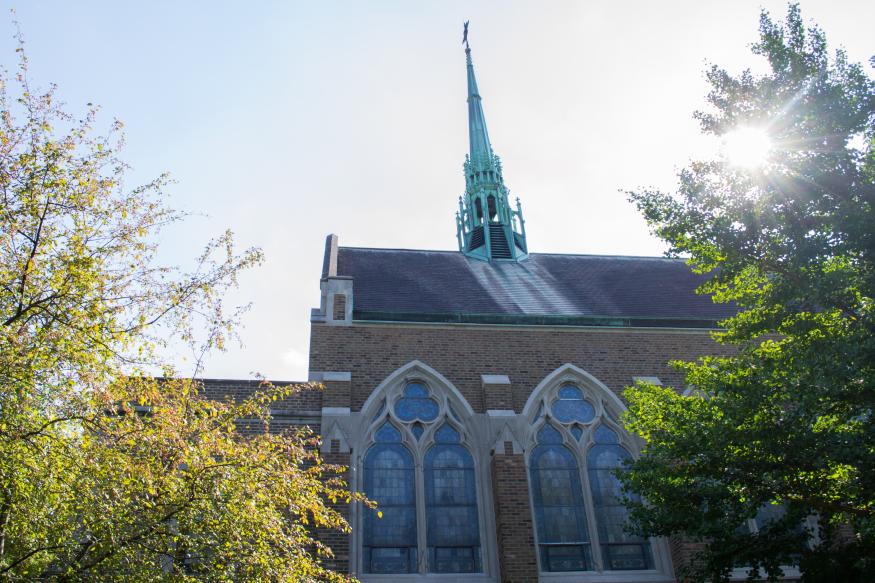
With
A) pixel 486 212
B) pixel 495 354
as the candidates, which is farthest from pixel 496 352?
pixel 486 212

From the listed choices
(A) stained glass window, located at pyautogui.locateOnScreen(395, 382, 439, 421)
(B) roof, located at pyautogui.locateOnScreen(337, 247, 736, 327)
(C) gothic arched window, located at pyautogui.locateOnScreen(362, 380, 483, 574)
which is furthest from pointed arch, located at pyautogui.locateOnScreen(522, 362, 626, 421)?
(A) stained glass window, located at pyautogui.locateOnScreen(395, 382, 439, 421)

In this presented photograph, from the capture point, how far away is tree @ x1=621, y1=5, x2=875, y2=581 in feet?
26.0

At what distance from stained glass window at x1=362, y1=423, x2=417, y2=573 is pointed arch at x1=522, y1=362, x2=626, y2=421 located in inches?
96.9

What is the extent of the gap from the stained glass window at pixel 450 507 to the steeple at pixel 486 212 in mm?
8311

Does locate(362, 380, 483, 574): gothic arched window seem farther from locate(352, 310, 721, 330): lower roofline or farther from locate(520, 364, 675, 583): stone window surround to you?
locate(352, 310, 721, 330): lower roofline

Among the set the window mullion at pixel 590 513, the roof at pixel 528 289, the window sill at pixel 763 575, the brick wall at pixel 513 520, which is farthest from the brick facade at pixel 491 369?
the window mullion at pixel 590 513

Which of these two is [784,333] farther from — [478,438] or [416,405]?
[416,405]

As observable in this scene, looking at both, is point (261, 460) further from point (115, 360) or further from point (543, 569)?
point (543, 569)

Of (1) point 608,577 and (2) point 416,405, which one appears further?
(2) point 416,405

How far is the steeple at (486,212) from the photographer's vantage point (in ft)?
68.9

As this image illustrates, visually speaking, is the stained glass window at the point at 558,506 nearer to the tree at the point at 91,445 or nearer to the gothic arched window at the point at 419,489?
the gothic arched window at the point at 419,489

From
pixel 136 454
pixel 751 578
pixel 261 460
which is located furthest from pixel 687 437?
pixel 136 454

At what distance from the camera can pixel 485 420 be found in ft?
43.3

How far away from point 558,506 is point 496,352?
3.12 meters
